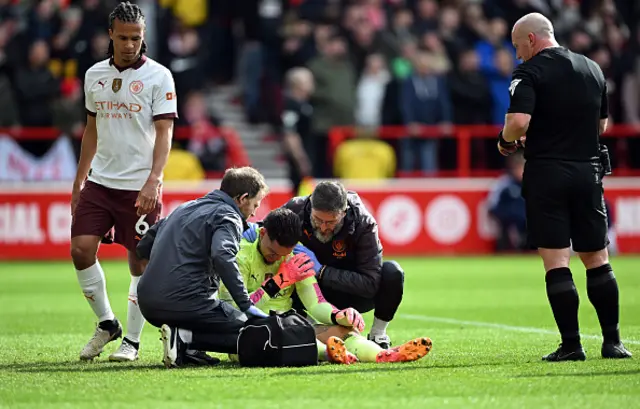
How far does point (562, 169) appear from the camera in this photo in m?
8.45

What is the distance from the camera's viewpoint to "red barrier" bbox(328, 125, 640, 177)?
22438 millimetres

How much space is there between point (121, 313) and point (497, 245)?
11.1m

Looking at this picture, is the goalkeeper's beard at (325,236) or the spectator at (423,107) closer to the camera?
the goalkeeper's beard at (325,236)

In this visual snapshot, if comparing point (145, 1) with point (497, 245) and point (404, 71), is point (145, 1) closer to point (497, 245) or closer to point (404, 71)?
point (404, 71)

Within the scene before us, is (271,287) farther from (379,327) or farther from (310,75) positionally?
(310,75)

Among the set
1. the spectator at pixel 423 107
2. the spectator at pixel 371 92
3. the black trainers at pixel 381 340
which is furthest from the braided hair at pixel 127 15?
the spectator at pixel 423 107

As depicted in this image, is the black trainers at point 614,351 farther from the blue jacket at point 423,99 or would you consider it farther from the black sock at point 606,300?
the blue jacket at point 423,99

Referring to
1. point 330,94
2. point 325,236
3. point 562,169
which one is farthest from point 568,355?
point 330,94

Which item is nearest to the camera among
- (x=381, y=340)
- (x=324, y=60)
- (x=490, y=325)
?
(x=381, y=340)

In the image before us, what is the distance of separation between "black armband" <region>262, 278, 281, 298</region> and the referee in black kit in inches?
71.7

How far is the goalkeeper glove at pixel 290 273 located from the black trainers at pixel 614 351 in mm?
2102

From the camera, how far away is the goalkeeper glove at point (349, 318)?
8469 millimetres

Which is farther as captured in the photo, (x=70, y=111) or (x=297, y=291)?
(x=70, y=111)

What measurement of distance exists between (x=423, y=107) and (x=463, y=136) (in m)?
1.00
